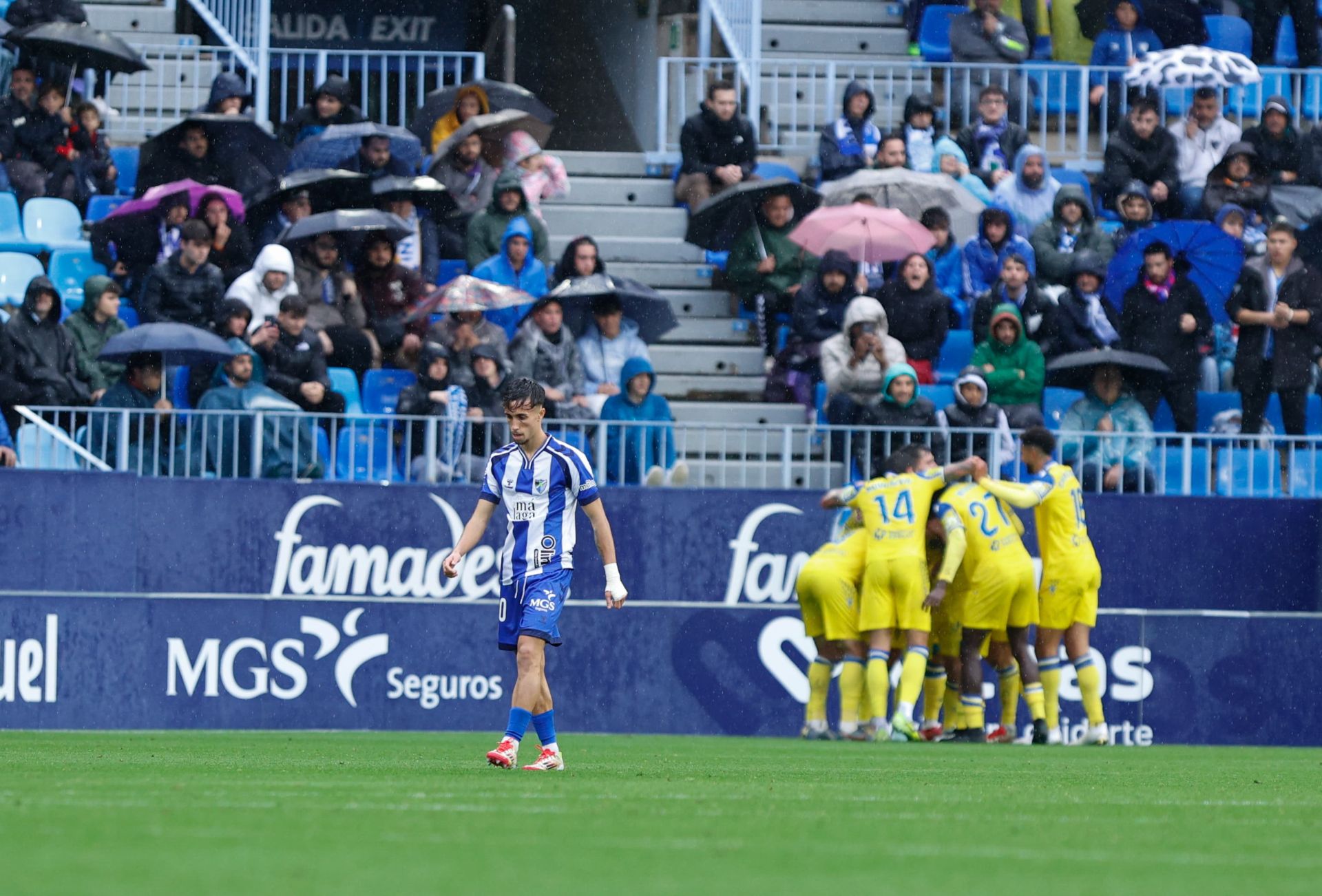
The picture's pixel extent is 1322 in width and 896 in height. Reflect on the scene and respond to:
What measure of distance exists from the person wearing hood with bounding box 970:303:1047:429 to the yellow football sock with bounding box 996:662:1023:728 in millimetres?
2405

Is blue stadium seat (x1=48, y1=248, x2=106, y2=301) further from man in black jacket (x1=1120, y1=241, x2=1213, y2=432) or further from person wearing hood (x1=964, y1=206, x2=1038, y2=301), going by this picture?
man in black jacket (x1=1120, y1=241, x2=1213, y2=432)

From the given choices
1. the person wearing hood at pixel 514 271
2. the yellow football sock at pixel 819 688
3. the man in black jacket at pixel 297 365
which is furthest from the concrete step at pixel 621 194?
the yellow football sock at pixel 819 688

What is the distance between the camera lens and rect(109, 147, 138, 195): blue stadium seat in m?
20.7

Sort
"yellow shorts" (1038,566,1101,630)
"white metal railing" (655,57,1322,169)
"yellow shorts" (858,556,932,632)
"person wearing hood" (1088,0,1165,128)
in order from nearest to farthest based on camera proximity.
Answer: "yellow shorts" (858,556,932,632) < "yellow shorts" (1038,566,1101,630) < "white metal railing" (655,57,1322,169) < "person wearing hood" (1088,0,1165,128)

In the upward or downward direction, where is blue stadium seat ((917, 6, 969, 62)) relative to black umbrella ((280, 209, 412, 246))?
upward

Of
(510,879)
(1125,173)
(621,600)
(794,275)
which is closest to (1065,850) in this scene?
(510,879)

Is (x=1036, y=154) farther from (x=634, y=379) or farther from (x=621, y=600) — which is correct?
(x=621, y=600)

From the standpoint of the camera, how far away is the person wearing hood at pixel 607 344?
18.7 m

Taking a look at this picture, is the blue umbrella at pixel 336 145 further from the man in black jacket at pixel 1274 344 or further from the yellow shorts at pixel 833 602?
the man in black jacket at pixel 1274 344

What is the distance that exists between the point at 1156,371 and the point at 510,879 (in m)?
13.9

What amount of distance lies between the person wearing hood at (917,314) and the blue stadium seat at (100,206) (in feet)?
22.4

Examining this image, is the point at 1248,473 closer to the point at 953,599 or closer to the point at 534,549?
the point at 953,599

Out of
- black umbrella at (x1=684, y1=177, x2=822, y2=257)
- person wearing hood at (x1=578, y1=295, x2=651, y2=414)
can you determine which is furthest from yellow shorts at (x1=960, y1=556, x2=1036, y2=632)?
black umbrella at (x1=684, y1=177, x2=822, y2=257)

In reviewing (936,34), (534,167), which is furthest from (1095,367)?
(936,34)
